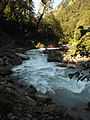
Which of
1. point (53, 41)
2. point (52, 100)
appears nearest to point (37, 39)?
point (53, 41)

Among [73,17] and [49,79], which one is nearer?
→ [49,79]

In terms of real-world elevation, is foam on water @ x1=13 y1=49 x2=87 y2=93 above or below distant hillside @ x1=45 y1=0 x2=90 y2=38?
below

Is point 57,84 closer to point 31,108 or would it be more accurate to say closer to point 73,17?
point 31,108

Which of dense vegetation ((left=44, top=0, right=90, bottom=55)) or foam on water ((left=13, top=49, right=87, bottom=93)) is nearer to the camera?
foam on water ((left=13, top=49, right=87, bottom=93))

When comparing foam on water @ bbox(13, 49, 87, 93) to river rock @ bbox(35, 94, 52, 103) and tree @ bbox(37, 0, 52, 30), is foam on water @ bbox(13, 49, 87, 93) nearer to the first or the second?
river rock @ bbox(35, 94, 52, 103)

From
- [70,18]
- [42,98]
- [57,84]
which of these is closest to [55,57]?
[57,84]

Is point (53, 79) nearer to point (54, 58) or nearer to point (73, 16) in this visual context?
point (54, 58)

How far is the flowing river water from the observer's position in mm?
8750

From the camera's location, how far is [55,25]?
31.8 metres

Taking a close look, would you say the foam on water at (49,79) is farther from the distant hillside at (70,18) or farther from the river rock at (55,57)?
the distant hillside at (70,18)

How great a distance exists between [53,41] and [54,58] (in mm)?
11190

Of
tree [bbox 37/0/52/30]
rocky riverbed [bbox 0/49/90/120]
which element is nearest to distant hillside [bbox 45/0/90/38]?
tree [bbox 37/0/52/30]

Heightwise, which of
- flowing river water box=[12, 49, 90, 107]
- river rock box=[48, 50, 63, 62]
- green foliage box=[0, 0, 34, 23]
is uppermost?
green foliage box=[0, 0, 34, 23]

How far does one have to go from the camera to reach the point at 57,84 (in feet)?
34.8
